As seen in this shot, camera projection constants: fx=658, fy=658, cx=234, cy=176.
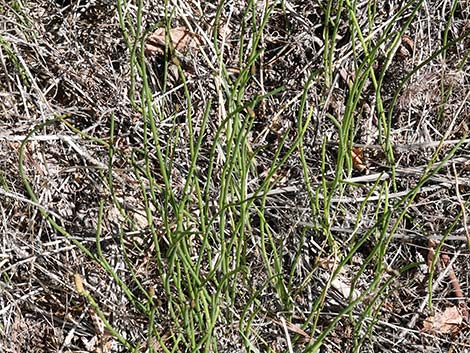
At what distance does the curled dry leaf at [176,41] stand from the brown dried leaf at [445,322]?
2.89 ft

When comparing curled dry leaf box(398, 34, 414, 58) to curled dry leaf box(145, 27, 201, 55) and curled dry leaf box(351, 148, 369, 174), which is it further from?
curled dry leaf box(145, 27, 201, 55)

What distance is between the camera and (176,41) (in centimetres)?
169

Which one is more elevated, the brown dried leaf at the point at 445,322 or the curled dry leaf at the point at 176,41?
the curled dry leaf at the point at 176,41

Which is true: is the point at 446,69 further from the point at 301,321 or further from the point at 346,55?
the point at 301,321

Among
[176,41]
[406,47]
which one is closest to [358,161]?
[406,47]

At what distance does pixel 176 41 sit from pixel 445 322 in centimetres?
95

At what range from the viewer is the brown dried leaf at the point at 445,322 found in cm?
152

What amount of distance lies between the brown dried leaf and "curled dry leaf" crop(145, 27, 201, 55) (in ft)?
2.89

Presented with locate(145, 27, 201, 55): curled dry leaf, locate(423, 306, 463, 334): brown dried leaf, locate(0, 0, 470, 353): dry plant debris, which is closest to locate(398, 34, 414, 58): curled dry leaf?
locate(0, 0, 470, 353): dry plant debris

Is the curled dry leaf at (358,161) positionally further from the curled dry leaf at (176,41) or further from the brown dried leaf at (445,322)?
the curled dry leaf at (176,41)

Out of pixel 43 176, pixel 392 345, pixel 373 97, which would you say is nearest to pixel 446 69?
pixel 373 97

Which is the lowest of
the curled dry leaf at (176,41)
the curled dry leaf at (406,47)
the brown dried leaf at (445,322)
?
the brown dried leaf at (445,322)

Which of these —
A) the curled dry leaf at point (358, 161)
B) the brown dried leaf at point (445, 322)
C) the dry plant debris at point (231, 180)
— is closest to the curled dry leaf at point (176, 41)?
the dry plant debris at point (231, 180)

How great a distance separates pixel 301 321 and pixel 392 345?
0.21 metres
